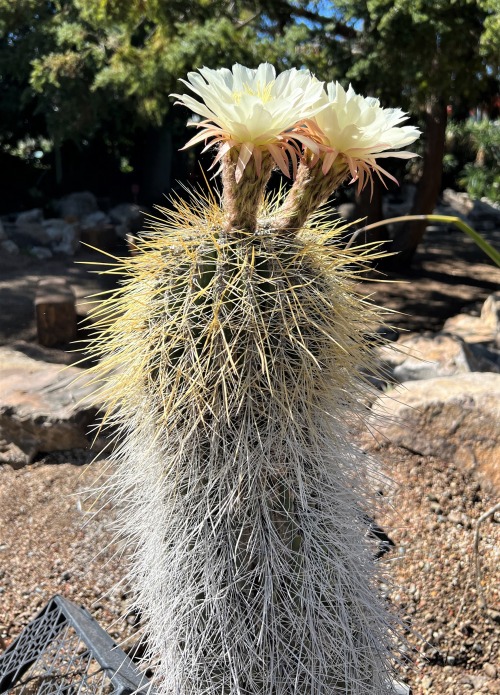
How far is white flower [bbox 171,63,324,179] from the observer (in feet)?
4.36

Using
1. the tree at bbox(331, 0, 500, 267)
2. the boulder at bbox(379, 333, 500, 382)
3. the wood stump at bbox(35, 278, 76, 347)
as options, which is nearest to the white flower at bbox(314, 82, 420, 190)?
the boulder at bbox(379, 333, 500, 382)

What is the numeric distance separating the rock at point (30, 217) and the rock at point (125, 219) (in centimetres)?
126

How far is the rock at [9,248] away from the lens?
10367 millimetres

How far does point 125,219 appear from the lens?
12.5 meters

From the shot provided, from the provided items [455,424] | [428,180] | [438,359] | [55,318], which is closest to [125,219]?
[428,180]

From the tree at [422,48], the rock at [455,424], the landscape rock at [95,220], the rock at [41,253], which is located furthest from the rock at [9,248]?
the rock at [455,424]

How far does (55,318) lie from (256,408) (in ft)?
17.0

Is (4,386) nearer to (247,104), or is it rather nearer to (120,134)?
(247,104)

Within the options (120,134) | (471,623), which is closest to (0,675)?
(471,623)

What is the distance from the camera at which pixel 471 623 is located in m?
2.64

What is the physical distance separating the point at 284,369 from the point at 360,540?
579mm

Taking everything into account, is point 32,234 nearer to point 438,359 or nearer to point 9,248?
point 9,248

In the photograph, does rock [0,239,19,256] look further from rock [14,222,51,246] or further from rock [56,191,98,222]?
rock [56,191,98,222]

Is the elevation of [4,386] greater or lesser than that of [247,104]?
lesser
